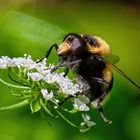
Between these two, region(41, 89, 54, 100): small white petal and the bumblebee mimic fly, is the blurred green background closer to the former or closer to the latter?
the bumblebee mimic fly

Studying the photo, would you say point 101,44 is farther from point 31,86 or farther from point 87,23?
point 87,23

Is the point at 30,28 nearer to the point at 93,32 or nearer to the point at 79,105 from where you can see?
the point at 79,105

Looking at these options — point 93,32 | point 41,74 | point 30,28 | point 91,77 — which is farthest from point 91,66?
point 93,32

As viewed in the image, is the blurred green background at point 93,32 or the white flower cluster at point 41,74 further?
the blurred green background at point 93,32

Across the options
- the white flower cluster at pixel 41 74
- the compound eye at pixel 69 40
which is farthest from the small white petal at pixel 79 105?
the compound eye at pixel 69 40

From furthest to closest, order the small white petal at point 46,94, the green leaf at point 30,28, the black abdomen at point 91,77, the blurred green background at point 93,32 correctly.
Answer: the blurred green background at point 93,32 → the green leaf at point 30,28 → the black abdomen at point 91,77 → the small white petal at point 46,94

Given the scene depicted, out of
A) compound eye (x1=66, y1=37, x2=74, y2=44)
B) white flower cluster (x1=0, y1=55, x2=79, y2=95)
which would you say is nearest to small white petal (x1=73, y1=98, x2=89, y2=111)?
white flower cluster (x1=0, y1=55, x2=79, y2=95)

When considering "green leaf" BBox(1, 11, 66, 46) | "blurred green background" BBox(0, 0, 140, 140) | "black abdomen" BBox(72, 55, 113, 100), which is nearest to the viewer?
"black abdomen" BBox(72, 55, 113, 100)

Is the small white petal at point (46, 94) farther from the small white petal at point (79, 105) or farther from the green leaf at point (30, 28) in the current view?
the green leaf at point (30, 28)
